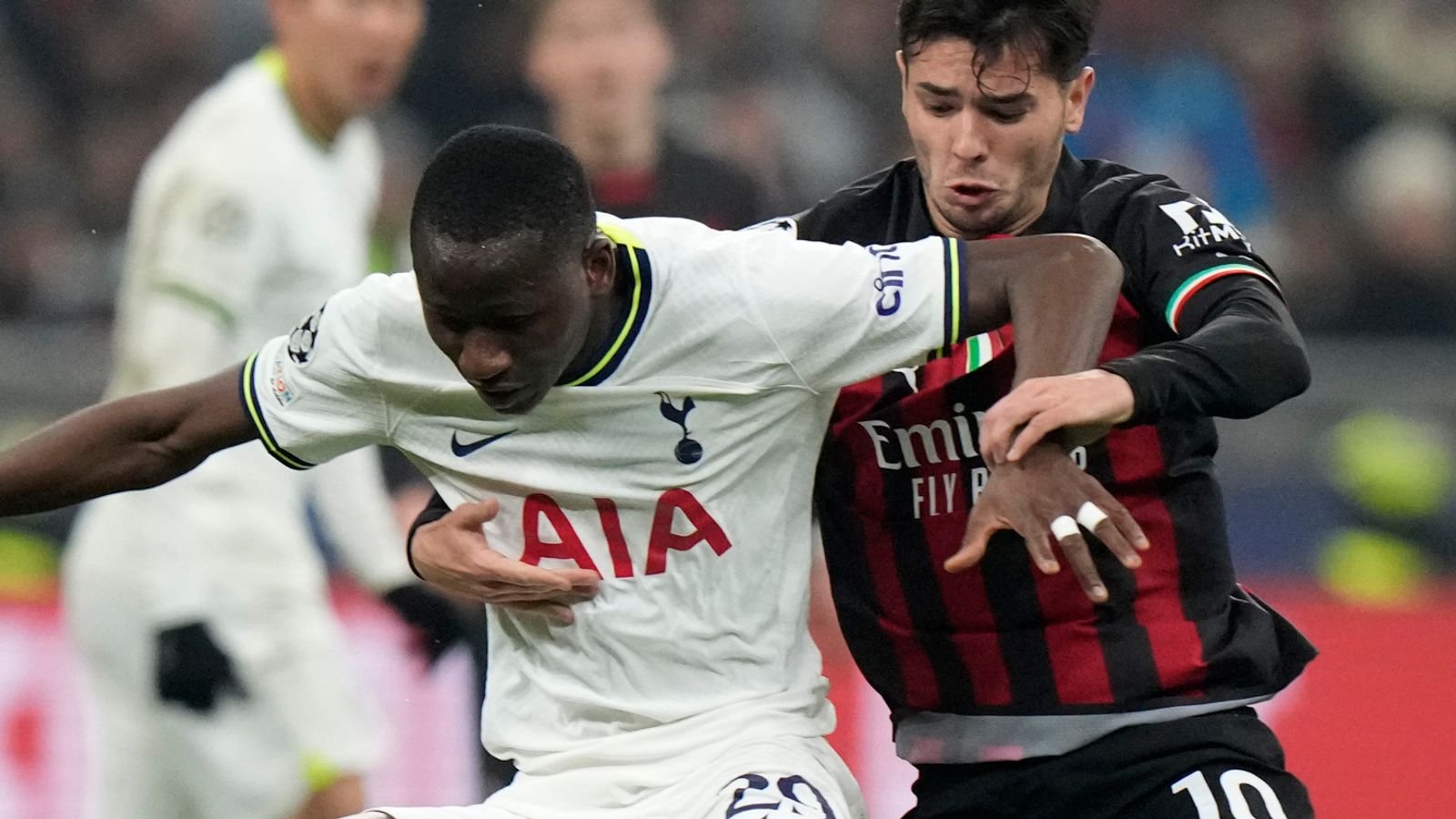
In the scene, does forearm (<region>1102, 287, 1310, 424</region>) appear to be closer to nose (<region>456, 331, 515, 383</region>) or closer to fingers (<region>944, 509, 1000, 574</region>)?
fingers (<region>944, 509, 1000, 574</region>)

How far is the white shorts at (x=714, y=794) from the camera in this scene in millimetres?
2584

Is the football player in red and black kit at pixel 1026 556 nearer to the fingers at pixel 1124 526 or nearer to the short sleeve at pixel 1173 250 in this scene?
the short sleeve at pixel 1173 250

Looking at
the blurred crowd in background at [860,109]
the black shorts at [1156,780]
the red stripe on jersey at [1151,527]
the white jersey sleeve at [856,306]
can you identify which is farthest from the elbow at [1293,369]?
the blurred crowd in background at [860,109]

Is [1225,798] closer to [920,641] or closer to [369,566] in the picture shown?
[920,641]

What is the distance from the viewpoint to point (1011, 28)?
2.81 meters

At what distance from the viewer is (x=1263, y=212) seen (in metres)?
8.94

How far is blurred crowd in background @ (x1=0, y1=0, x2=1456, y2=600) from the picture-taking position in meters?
8.35

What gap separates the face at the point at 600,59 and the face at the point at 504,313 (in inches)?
109

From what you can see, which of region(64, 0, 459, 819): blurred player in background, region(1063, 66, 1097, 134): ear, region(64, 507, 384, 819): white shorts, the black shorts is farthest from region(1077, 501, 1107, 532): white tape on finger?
region(64, 507, 384, 819): white shorts

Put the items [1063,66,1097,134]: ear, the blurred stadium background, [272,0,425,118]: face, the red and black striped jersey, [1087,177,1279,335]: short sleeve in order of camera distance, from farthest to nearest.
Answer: the blurred stadium background < [272,0,425,118]: face < [1063,66,1097,134]: ear < the red and black striped jersey < [1087,177,1279,335]: short sleeve

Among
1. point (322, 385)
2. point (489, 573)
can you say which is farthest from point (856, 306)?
point (322, 385)

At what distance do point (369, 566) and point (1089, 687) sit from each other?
2484 mm

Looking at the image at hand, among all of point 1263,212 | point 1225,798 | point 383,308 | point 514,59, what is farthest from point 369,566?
point 1263,212

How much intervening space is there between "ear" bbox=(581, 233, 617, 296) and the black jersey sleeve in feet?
2.07
